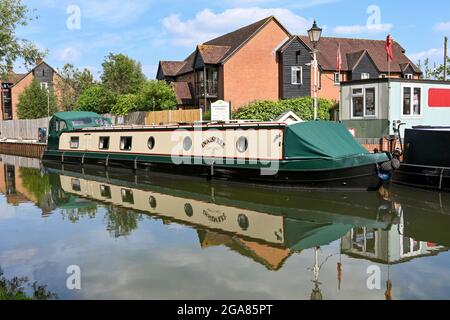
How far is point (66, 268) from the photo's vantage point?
767 centimetres

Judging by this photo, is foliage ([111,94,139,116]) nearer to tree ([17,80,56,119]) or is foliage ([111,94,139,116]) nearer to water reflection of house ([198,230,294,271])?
tree ([17,80,56,119])

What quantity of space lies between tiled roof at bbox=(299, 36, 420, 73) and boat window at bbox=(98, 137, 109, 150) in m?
24.3

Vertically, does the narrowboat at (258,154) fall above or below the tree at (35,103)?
below

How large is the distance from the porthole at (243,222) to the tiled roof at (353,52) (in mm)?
31973

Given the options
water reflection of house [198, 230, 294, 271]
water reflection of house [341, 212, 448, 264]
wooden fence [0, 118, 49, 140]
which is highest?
wooden fence [0, 118, 49, 140]

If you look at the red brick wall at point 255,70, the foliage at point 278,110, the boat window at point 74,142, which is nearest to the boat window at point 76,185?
the boat window at point 74,142

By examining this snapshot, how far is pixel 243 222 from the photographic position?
10.9 m

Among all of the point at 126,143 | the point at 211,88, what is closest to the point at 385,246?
the point at 126,143

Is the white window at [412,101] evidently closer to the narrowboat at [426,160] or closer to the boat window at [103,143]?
the narrowboat at [426,160]

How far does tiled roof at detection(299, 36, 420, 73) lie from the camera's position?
42625 millimetres

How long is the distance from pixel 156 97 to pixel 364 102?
1892 centimetres

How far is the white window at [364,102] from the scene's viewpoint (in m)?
18.8

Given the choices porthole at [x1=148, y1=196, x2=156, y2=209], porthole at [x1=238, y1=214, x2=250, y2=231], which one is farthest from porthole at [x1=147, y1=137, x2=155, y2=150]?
porthole at [x1=238, y1=214, x2=250, y2=231]

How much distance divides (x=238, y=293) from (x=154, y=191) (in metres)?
9.50
